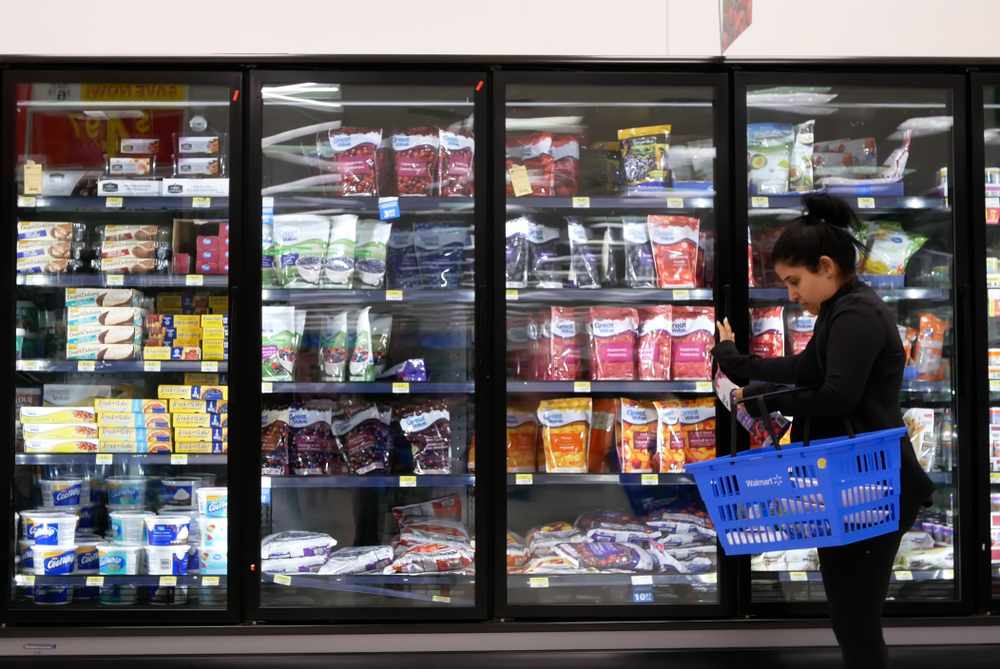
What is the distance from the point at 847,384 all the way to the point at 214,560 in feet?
7.50

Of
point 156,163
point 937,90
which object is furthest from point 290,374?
point 937,90

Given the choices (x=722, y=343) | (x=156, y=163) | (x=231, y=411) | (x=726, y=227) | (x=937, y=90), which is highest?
(x=937, y=90)

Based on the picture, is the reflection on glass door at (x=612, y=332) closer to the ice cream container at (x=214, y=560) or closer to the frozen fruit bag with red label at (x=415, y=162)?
the frozen fruit bag with red label at (x=415, y=162)

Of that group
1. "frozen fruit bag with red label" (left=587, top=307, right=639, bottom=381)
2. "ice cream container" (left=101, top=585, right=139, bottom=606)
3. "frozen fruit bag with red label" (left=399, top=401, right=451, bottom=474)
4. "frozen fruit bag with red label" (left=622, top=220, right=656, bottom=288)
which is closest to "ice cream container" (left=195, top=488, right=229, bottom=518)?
"ice cream container" (left=101, top=585, right=139, bottom=606)

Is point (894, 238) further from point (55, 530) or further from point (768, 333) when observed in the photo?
point (55, 530)

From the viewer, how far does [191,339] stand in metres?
2.88

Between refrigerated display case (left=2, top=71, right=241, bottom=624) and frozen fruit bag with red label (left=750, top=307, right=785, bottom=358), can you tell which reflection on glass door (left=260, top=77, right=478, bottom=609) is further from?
frozen fruit bag with red label (left=750, top=307, right=785, bottom=358)

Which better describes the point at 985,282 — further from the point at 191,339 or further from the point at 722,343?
the point at 191,339

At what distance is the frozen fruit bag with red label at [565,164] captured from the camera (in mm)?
3053

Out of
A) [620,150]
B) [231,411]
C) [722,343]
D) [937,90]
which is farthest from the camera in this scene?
[620,150]

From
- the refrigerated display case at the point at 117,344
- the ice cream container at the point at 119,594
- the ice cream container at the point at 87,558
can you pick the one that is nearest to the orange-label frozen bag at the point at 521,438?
the refrigerated display case at the point at 117,344

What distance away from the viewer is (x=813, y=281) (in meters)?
2.02

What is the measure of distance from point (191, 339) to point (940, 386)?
2894 mm

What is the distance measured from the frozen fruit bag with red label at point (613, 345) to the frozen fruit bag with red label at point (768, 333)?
459mm
